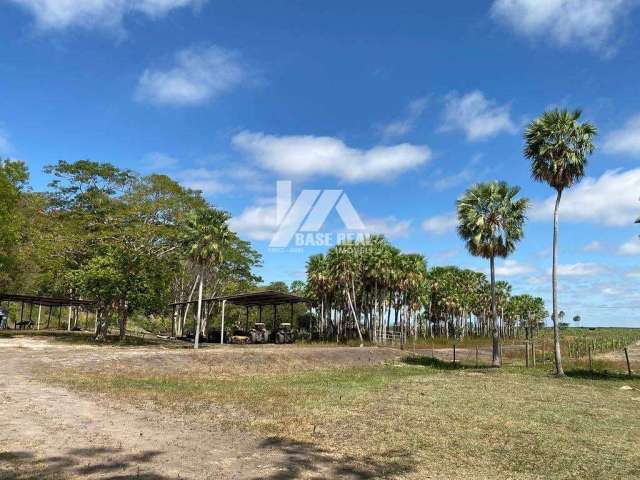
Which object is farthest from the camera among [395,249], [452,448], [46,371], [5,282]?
[395,249]

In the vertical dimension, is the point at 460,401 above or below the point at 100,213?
below

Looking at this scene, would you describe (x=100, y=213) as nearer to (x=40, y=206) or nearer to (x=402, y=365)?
(x=40, y=206)

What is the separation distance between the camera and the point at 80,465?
732 centimetres

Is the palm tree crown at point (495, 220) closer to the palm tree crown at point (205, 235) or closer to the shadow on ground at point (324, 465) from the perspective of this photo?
the palm tree crown at point (205, 235)

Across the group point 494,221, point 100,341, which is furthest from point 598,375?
point 100,341

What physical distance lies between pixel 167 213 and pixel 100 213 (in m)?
5.23

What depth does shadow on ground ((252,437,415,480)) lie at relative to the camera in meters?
7.45

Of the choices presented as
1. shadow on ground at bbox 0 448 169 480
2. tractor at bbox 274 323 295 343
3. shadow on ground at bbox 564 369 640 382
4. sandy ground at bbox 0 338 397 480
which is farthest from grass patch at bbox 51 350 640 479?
tractor at bbox 274 323 295 343

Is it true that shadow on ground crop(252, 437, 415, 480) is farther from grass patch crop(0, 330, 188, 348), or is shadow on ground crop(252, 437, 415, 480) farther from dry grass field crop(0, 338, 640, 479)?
grass patch crop(0, 330, 188, 348)

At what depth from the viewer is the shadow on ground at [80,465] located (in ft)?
22.3

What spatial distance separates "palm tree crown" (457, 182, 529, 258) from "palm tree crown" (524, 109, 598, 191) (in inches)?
197

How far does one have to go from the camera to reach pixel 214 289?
182 ft

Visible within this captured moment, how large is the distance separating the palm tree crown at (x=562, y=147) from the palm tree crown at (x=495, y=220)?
16.4ft

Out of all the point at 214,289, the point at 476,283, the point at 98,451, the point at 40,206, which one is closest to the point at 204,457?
the point at 98,451
